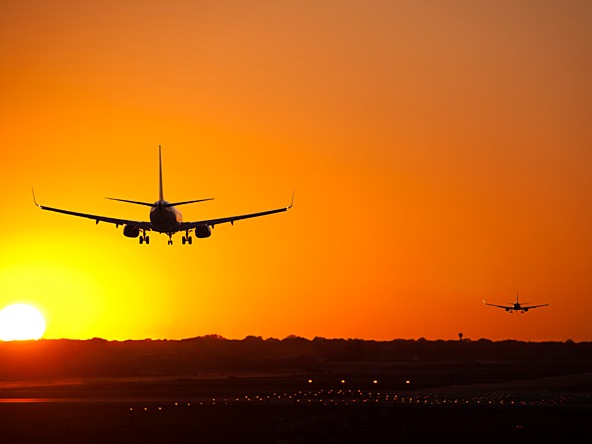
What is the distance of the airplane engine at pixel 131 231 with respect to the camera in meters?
137

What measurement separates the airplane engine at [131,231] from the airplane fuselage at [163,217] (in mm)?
4435

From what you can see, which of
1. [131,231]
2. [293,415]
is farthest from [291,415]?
[131,231]

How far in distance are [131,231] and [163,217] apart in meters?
7.86

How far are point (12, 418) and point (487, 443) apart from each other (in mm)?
54690

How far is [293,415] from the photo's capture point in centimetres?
12381

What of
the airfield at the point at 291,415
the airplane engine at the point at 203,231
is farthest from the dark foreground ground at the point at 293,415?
the airplane engine at the point at 203,231

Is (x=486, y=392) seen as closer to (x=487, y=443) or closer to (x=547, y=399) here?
(x=547, y=399)

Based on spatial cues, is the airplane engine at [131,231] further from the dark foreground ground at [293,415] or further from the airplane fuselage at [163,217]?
the dark foreground ground at [293,415]

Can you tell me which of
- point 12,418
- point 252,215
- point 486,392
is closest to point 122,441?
point 12,418

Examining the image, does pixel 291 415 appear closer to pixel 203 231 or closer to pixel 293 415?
pixel 293 415

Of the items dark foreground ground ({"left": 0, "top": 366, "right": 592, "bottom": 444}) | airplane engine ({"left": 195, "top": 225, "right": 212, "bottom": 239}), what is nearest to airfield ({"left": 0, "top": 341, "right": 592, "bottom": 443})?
dark foreground ground ({"left": 0, "top": 366, "right": 592, "bottom": 444})

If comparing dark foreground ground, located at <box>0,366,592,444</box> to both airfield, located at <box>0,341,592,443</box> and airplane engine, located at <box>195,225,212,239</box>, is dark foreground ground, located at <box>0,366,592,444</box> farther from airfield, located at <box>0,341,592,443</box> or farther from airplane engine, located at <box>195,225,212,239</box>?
airplane engine, located at <box>195,225,212,239</box>

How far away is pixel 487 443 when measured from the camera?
105938 mm

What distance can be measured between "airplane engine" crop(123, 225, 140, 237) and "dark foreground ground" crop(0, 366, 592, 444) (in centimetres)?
2151
